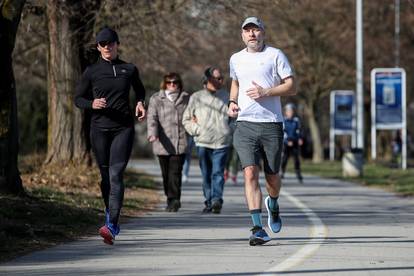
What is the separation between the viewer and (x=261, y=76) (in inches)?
411

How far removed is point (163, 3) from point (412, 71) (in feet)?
97.7

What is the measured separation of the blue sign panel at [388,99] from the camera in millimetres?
30266

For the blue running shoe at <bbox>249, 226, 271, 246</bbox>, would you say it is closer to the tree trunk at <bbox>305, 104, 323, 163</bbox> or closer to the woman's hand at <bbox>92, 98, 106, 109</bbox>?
the woman's hand at <bbox>92, 98, 106, 109</bbox>

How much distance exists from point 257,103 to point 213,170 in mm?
4086

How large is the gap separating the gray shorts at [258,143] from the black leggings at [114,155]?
1.06 meters

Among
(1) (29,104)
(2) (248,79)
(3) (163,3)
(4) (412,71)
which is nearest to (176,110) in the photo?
(2) (248,79)

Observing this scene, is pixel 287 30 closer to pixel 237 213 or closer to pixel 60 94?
pixel 60 94

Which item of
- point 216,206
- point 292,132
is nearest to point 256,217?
point 216,206

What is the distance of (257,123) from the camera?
34.4 feet

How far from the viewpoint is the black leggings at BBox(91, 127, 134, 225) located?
1053cm

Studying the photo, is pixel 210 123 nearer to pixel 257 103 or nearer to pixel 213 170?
pixel 213 170

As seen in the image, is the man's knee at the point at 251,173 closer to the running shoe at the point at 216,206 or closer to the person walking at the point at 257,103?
the person walking at the point at 257,103

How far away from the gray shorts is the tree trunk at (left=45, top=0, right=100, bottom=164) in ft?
30.2

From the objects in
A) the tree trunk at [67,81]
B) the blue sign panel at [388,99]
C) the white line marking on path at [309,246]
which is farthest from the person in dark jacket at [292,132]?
the white line marking on path at [309,246]
